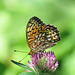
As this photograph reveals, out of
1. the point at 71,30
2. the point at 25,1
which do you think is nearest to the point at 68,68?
the point at 71,30

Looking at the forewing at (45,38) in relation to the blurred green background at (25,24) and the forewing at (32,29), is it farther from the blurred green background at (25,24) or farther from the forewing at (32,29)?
the blurred green background at (25,24)

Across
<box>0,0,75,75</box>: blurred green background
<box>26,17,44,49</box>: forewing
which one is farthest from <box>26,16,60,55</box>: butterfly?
<box>0,0,75,75</box>: blurred green background

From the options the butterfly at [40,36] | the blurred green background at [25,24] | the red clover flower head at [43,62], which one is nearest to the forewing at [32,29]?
the butterfly at [40,36]

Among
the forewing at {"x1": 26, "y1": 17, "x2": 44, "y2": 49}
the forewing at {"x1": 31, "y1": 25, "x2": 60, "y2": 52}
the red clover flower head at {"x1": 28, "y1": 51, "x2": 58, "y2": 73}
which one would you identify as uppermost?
the forewing at {"x1": 26, "y1": 17, "x2": 44, "y2": 49}

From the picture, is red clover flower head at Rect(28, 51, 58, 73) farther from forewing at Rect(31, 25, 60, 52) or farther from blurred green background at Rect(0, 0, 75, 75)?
blurred green background at Rect(0, 0, 75, 75)

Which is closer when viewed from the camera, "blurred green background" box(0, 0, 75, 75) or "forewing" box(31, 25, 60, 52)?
"forewing" box(31, 25, 60, 52)

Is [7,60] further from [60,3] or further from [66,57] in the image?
[60,3]

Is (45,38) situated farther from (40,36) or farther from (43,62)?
(43,62)

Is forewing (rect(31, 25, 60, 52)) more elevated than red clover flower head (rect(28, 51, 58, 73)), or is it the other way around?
forewing (rect(31, 25, 60, 52))
